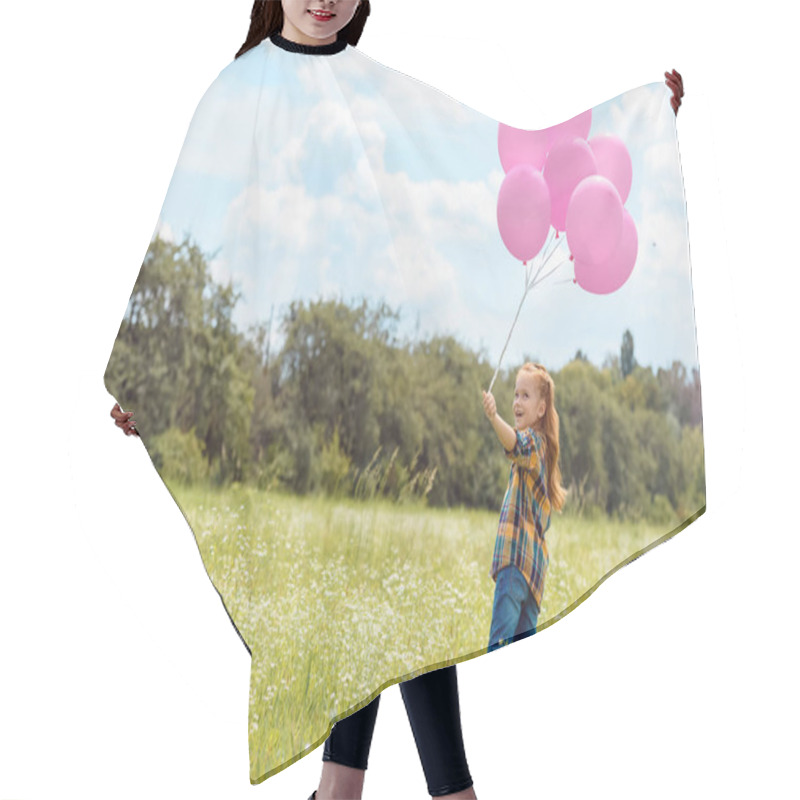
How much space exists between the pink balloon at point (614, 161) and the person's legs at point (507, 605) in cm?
88

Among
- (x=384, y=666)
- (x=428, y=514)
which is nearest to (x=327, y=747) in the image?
(x=384, y=666)

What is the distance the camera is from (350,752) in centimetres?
341

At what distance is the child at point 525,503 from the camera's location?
313 cm

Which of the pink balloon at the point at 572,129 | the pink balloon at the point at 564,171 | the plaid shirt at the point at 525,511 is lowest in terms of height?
the plaid shirt at the point at 525,511

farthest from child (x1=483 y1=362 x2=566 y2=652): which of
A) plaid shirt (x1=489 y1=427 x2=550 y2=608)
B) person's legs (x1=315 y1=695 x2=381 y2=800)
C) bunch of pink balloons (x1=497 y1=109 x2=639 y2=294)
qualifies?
person's legs (x1=315 y1=695 x2=381 y2=800)

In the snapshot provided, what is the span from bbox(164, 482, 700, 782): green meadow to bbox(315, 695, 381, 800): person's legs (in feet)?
1.02

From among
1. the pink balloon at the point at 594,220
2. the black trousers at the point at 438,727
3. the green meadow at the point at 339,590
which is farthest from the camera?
the black trousers at the point at 438,727

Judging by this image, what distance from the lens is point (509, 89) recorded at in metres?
3.37

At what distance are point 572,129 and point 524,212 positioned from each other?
0.22m

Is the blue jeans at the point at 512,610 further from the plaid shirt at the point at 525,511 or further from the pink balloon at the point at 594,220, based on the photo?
the pink balloon at the point at 594,220

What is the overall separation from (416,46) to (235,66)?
1.45 feet

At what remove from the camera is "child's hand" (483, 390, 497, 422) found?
3154mm

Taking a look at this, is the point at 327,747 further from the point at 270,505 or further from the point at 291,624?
the point at 270,505

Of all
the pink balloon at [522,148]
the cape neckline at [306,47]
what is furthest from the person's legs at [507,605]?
the cape neckline at [306,47]
